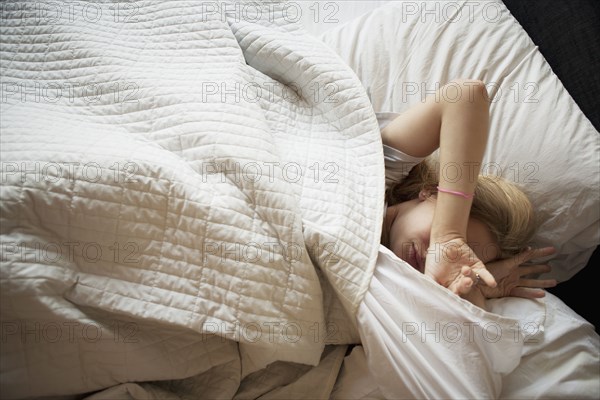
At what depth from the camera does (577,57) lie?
1.10 meters

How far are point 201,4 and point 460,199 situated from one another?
27.4 inches

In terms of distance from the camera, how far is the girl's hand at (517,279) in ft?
3.09

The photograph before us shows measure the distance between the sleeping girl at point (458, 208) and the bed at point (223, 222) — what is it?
6 cm

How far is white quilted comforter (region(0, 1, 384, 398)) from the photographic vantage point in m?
0.73

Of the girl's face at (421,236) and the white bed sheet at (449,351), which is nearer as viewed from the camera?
the white bed sheet at (449,351)

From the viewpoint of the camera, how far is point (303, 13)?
1.33 m

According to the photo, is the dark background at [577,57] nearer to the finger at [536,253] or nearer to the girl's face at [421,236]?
the finger at [536,253]

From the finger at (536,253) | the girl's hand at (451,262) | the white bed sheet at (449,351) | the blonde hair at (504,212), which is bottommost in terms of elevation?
the white bed sheet at (449,351)

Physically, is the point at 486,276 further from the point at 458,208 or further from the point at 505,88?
the point at 505,88

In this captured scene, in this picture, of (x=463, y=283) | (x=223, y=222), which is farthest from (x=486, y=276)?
(x=223, y=222)

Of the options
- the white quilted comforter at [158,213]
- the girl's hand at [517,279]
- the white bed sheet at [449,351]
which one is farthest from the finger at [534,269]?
the white quilted comforter at [158,213]

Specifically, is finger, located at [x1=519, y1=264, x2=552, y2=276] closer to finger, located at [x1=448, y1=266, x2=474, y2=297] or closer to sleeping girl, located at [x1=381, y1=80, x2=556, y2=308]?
sleeping girl, located at [x1=381, y1=80, x2=556, y2=308]

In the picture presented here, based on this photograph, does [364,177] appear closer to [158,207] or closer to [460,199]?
[460,199]

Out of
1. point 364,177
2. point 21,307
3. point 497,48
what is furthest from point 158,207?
point 497,48
